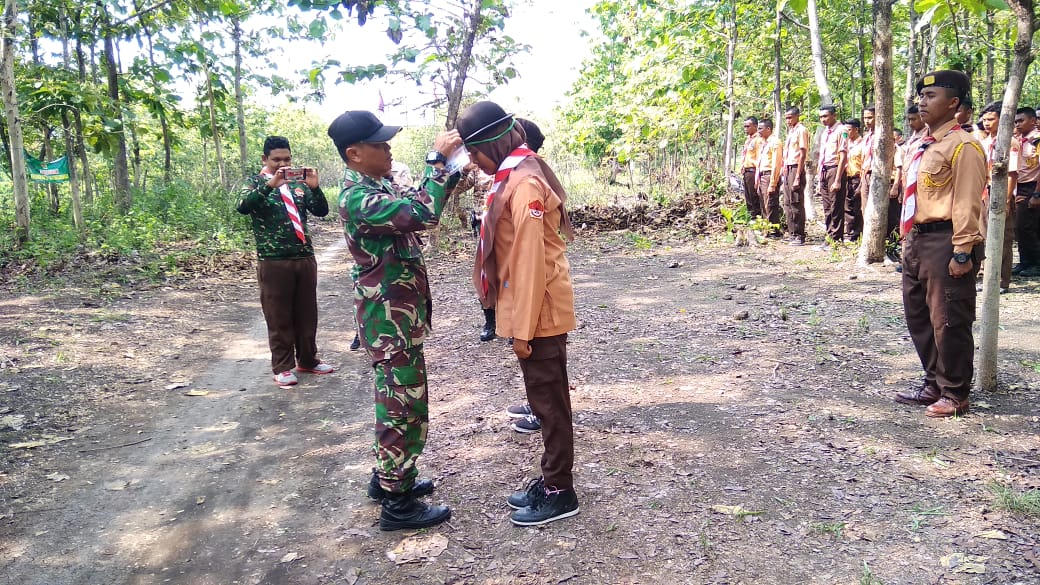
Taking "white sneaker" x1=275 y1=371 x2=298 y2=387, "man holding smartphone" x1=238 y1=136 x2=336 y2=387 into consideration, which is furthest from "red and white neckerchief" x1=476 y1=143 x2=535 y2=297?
"white sneaker" x1=275 y1=371 x2=298 y2=387

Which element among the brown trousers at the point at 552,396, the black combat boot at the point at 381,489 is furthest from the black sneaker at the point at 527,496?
the black combat boot at the point at 381,489

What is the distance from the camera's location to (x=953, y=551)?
255 centimetres

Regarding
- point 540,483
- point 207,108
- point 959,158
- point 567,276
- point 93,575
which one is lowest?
point 93,575

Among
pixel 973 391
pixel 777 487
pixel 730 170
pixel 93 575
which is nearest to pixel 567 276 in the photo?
pixel 777 487

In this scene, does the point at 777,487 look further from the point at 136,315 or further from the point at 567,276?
the point at 136,315

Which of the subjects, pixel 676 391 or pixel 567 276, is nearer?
pixel 567 276

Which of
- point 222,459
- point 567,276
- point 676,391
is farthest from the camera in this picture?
point 676,391

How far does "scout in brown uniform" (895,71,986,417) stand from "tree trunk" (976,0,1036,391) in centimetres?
20

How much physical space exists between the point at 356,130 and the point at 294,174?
2.08 metres

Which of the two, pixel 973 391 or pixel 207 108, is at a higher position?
pixel 207 108

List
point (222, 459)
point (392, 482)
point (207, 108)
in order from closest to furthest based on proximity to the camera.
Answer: point (392, 482), point (222, 459), point (207, 108)

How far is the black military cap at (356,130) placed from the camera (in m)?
2.95

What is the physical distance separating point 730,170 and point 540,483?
1137 centimetres

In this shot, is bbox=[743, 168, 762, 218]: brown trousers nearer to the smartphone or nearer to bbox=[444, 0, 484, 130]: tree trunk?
bbox=[444, 0, 484, 130]: tree trunk
